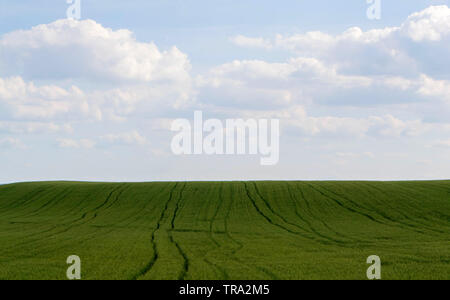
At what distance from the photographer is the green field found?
2156cm

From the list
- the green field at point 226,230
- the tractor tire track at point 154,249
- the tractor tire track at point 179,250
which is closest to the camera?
the tractor tire track at point 179,250

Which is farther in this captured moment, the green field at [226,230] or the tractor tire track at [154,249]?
the green field at [226,230]

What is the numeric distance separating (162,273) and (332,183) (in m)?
52.0

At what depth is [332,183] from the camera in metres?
69.1

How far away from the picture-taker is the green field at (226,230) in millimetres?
21562

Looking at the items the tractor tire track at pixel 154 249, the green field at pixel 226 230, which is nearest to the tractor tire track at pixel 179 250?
the green field at pixel 226 230

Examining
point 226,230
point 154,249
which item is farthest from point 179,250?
point 226,230

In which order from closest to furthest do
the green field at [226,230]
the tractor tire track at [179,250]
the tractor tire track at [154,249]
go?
the tractor tire track at [179,250] → the tractor tire track at [154,249] → the green field at [226,230]

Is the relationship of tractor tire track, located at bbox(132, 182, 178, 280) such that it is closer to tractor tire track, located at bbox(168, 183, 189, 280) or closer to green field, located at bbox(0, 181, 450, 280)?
green field, located at bbox(0, 181, 450, 280)

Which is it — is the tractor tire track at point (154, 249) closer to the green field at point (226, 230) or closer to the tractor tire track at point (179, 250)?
the green field at point (226, 230)

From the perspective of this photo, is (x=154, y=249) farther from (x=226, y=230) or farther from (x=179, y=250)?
(x=226, y=230)
